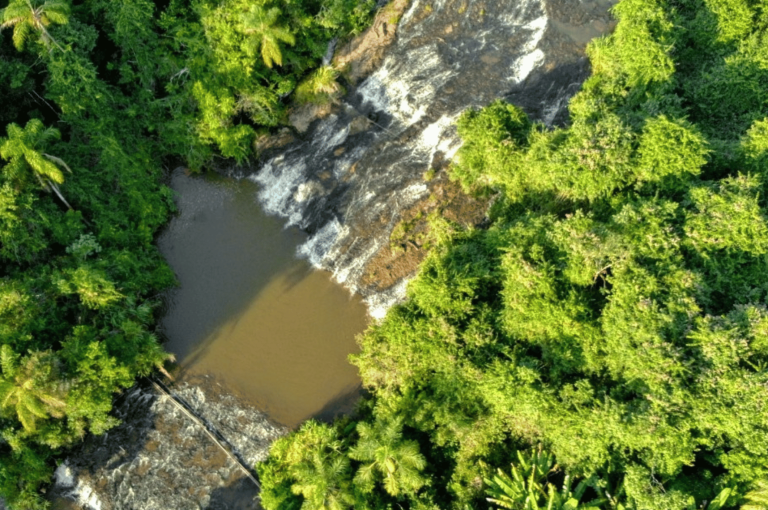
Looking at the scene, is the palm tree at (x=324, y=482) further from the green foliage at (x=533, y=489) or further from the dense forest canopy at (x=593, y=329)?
the green foliage at (x=533, y=489)

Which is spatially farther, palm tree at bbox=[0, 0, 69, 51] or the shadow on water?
palm tree at bbox=[0, 0, 69, 51]

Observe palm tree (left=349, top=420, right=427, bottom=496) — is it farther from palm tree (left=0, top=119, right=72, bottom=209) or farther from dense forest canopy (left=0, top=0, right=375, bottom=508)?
palm tree (left=0, top=119, right=72, bottom=209)

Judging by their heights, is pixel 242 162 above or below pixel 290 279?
above

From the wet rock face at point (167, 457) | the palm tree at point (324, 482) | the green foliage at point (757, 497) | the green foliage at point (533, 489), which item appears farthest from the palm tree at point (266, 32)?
the green foliage at point (757, 497)

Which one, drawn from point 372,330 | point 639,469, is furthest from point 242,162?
point 639,469

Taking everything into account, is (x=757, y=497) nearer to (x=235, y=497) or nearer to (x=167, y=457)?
(x=235, y=497)

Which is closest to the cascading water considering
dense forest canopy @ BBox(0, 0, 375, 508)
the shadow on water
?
the shadow on water

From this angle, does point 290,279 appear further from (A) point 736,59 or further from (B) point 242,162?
(A) point 736,59

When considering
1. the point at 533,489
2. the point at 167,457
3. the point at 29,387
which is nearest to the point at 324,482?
the point at 533,489
